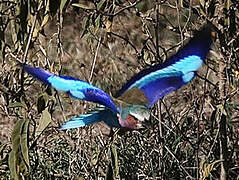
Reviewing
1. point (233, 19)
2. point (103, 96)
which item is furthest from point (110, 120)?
point (233, 19)

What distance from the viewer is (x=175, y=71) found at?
5.15 ft

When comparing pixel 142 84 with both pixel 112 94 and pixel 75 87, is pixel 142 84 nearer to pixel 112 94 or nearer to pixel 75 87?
pixel 75 87

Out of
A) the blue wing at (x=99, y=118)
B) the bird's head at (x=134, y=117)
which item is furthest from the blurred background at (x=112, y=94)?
the bird's head at (x=134, y=117)

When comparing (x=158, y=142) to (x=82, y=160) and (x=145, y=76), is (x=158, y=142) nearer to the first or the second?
(x=82, y=160)

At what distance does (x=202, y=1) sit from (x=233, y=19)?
17 cm

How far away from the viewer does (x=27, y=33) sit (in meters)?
1.99

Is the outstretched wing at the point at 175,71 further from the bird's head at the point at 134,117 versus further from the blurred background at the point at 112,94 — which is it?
the blurred background at the point at 112,94

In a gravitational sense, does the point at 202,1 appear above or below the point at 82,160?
above

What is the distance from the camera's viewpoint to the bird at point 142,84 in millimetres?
1507

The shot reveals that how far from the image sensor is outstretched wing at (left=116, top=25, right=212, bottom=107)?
1.55 m

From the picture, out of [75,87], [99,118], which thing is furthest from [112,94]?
[75,87]

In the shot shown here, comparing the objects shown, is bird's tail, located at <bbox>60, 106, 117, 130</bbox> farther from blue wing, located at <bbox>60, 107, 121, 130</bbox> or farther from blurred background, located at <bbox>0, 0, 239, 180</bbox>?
blurred background, located at <bbox>0, 0, 239, 180</bbox>

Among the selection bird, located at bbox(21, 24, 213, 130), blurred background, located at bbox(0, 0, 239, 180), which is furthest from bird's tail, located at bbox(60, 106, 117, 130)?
blurred background, located at bbox(0, 0, 239, 180)

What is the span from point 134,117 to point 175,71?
0.13 metres
